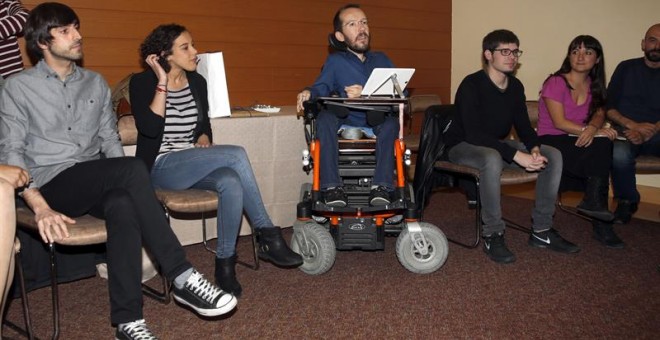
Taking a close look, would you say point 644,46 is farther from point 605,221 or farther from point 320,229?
point 320,229

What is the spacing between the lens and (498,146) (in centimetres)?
349

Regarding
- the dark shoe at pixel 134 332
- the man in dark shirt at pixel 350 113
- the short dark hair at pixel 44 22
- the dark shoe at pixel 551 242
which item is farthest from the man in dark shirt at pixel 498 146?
the short dark hair at pixel 44 22

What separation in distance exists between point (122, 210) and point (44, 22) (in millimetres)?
823

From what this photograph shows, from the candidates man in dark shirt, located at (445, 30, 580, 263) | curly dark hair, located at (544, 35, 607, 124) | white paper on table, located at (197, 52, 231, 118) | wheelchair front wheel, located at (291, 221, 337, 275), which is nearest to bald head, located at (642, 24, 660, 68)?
curly dark hair, located at (544, 35, 607, 124)

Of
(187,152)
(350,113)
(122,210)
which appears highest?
(350,113)

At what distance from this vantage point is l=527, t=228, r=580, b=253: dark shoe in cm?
350

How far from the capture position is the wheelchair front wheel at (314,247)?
9.98ft

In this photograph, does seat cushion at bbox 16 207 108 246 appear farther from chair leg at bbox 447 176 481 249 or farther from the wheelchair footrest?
chair leg at bbox 447 176 481 249

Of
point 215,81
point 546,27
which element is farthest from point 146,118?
point 546,27

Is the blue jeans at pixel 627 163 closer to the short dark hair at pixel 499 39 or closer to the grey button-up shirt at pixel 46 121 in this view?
the short dark hair at pixel 499 39

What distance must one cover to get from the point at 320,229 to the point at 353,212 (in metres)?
0.18

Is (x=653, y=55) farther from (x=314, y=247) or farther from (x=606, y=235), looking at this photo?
(x=314, y=247)

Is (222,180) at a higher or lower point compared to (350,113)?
lower

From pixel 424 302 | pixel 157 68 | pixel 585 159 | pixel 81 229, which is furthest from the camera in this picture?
pixel 585 159
